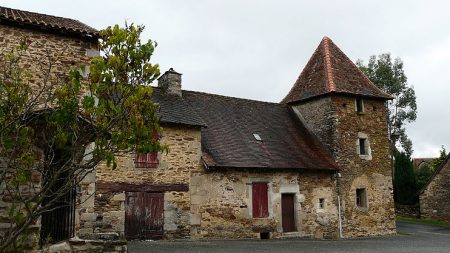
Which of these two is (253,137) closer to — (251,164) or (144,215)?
(251,164)

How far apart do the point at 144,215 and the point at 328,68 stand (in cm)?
1161

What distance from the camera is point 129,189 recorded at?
1424 centimetres

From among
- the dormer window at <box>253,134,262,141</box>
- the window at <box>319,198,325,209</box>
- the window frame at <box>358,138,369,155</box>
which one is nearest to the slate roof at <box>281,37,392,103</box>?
the window frame at <box>358,138,369,155</box>

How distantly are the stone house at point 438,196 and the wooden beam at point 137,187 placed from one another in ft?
59.1

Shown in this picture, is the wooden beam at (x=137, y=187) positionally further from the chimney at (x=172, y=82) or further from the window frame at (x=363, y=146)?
the window frame at (x=363, y=146)

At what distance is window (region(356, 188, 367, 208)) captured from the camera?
19.3 m

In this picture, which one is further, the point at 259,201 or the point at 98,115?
the point at 259,201

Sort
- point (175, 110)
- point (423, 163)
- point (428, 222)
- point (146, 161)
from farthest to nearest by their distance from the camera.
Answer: point (423, 163) < point (428, 222) < point (175, 110) < point (146, 161)

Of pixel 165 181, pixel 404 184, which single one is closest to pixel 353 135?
pixel 165 181

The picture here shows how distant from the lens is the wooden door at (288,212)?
1709 cm

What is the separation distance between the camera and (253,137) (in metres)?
18.3

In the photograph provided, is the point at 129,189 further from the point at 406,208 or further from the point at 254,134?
the point at 406,208

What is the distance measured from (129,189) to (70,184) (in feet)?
32.1

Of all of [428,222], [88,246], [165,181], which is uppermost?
[165,181]
